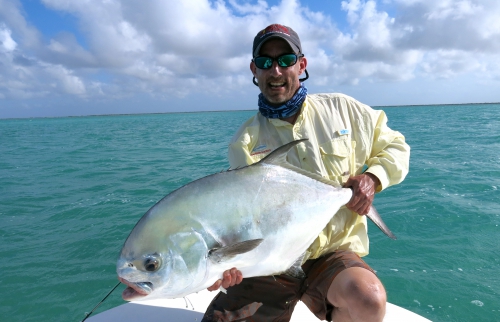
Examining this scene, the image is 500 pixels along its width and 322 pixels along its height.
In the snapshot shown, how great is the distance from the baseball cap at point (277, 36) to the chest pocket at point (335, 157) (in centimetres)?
71

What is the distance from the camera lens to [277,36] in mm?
2430

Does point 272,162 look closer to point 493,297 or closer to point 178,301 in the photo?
point 178,301

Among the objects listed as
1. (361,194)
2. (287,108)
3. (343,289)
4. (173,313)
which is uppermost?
(287,108)

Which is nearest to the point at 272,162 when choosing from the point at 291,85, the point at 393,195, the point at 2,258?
the point at 291,85

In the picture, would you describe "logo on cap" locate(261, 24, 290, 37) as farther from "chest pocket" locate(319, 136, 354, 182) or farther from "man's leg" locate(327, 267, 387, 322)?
"man's leg" locate(327, 267, 387, 322)

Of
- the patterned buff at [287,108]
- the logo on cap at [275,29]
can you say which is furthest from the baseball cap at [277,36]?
the patterned buff at [287,108]

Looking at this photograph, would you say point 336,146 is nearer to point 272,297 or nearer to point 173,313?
point 272,297

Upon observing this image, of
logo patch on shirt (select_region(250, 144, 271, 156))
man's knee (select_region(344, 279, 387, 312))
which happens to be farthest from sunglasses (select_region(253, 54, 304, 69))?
man's knee (select_region(344, 279, 387, 312))

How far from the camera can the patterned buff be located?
2.47 meters

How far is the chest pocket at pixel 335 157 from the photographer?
243 cm

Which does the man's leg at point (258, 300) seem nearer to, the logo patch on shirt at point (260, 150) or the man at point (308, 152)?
the man at point (308, 152)

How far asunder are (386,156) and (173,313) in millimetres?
2065

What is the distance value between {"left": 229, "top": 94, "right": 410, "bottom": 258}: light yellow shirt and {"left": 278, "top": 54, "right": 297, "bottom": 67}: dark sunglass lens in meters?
0.31

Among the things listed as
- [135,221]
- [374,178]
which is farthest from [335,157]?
[135,221]
